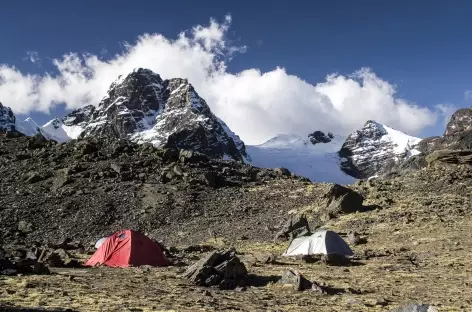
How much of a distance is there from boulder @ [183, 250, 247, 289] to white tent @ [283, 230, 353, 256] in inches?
257

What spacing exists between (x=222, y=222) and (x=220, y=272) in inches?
660

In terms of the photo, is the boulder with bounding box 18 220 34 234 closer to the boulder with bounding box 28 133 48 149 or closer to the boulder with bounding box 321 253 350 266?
the boulder with bounding box 28 133 48 149

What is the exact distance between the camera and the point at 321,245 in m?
20.4

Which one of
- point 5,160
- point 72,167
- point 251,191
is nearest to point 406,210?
point 251,191

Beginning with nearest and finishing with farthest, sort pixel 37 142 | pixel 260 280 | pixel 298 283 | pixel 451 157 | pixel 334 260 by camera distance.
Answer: pixel 298 283 → pixel 260 280 → pixel 334 260 → pixel 451 157 → pixel 37 142

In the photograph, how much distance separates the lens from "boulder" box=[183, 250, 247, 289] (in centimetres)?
1399

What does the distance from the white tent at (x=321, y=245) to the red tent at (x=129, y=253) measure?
19.0ft

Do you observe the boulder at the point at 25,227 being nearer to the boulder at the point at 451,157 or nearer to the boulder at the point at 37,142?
the boulder at the point at 37,142

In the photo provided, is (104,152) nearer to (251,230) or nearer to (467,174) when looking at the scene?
(251,230)

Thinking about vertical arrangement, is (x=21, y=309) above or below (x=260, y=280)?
below

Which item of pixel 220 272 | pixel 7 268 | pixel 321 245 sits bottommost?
pixel 220 272

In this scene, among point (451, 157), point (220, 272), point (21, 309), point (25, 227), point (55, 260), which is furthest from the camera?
point (451, 157)

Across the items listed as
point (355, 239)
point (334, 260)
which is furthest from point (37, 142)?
point (334, 260)

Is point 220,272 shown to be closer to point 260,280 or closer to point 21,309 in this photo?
point 260,280
